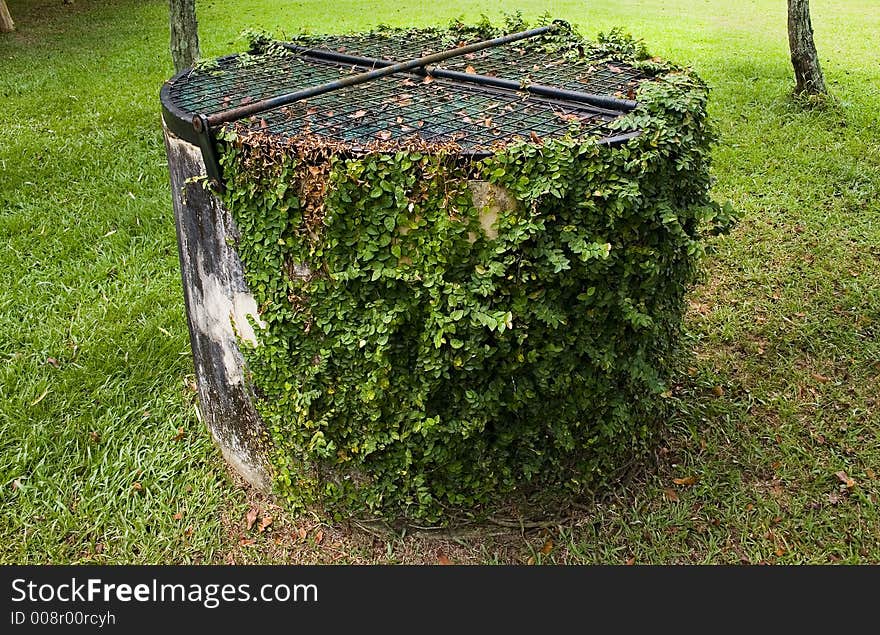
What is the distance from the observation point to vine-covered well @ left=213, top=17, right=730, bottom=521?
241 centimetres

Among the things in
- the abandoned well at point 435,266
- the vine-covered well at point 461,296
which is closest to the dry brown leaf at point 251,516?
the abandoned well at point 435,266

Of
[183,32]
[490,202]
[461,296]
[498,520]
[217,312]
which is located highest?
[490,202]

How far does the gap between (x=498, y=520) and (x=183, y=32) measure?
17.5 feet

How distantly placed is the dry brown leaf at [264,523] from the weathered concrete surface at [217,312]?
0.43 ft

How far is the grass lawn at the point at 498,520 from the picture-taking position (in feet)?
10.3

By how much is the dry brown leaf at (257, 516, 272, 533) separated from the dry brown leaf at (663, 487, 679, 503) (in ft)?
5.58

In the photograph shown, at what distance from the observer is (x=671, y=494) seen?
3.34m

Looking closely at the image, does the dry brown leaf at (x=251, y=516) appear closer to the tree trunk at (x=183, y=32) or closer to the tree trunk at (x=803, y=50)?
the tree trunk at (x=183, y=32)

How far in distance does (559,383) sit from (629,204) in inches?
26.6

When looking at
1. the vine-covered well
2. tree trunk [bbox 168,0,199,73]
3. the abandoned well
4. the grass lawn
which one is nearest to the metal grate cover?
the abandoned well

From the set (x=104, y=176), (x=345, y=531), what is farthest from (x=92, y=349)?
(x=104, y=176)

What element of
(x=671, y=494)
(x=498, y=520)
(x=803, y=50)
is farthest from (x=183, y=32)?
(x=803, y=50)

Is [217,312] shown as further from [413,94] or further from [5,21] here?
[5,21]

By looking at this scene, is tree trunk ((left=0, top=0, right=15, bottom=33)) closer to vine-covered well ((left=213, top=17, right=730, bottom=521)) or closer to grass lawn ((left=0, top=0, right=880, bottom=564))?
grass lawn ((left=0, top=0, right=880, bottom=564))
